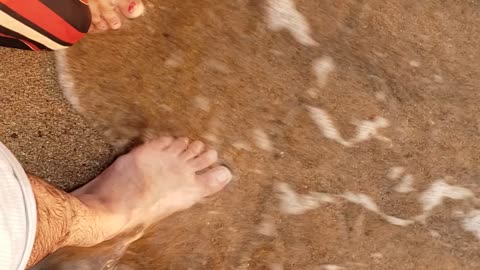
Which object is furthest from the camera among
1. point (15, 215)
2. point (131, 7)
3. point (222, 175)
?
point (222, 175)

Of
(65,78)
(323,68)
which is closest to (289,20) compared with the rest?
(323,68)

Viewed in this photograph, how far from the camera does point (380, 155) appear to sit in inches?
53.3

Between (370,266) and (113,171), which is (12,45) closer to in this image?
(113,171)

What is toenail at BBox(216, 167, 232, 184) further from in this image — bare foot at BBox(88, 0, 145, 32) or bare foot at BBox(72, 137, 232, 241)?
bare foot at BBox(88, 0, 145, 32)

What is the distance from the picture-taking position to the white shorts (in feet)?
3.23

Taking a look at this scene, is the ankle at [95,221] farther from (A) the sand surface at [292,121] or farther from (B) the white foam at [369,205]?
(B) the white foam at [369,205]

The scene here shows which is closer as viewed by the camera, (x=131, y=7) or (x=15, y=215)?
(x=15, y=215)

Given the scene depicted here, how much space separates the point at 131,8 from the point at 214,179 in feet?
1.27

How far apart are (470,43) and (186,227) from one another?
2.26 feet

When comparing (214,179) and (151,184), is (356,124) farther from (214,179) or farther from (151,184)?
(151,184)

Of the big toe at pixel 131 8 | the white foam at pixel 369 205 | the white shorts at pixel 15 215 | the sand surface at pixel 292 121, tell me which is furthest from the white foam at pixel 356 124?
the white shorts at pixel 15 215

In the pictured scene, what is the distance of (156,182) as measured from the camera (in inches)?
55.5

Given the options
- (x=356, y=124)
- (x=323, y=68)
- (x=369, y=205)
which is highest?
(x=323, y=68)

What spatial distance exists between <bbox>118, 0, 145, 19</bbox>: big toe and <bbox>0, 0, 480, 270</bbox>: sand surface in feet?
0.07
